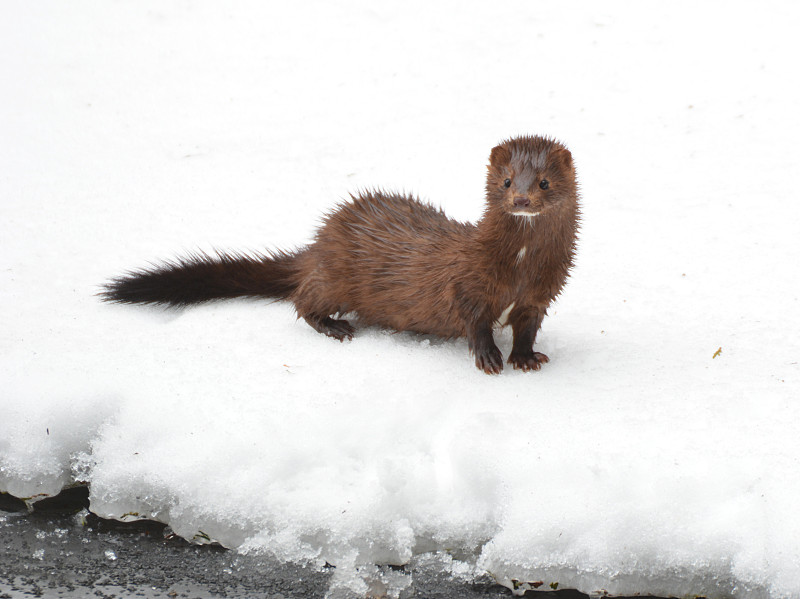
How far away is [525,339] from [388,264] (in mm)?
669

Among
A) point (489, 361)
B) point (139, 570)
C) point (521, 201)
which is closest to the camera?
point (139, 570)

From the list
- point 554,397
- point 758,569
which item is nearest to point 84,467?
point 554,397

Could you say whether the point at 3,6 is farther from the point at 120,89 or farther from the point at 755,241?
the point at 755,241

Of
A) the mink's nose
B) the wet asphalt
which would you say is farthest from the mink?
the wet asphalt

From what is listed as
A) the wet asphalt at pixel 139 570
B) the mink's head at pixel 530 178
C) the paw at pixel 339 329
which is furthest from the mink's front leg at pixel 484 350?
the wet asphalt at pixel 139 570

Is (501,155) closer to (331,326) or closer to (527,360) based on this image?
(527,360)

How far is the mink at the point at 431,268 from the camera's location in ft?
11.9

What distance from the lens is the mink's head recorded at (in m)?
3.52

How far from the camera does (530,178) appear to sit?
3.55 meters

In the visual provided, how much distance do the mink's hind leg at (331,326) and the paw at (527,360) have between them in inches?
29.0

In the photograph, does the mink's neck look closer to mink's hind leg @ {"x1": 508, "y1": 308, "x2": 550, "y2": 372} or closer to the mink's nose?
the mink's nose

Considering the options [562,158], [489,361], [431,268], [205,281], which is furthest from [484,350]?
[205,281]

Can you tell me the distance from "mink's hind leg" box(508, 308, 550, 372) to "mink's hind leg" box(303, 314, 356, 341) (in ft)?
2.41

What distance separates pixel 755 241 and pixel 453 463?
2.62 m
